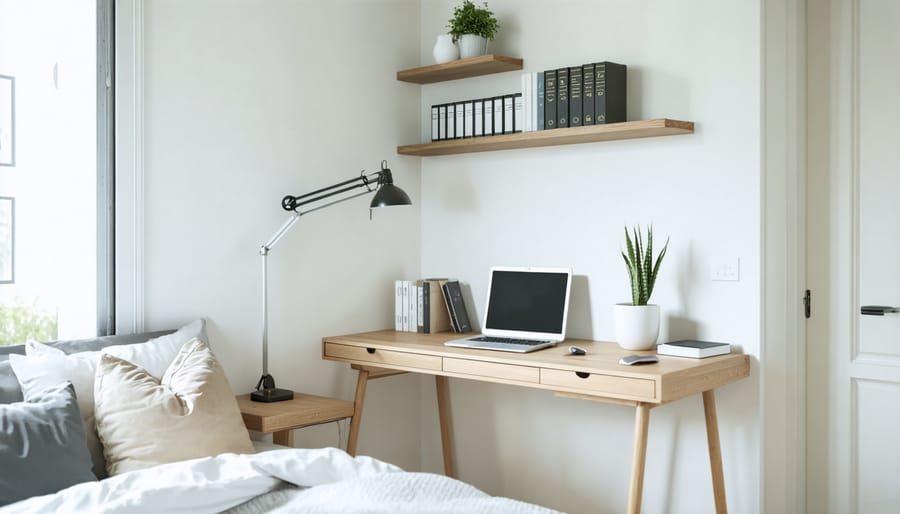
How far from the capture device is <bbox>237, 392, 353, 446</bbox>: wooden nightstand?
294 cm

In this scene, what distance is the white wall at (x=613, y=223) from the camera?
311 centimetres

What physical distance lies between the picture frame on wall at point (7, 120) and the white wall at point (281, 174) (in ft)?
1.42

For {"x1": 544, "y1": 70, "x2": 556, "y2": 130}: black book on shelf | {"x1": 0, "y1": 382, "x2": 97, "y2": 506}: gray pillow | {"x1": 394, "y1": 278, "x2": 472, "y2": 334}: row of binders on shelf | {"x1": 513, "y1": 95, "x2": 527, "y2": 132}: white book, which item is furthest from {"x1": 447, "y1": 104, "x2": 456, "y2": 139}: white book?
{"x1": 0, "y1": 382, "x2": 97, "y2": 506}: gray pillow

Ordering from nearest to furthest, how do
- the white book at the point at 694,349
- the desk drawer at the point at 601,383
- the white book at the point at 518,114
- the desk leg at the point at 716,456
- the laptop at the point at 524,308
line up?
the desk drawer at the point at 601,383 → the white book at the point at 694,349 → the desk leg at the point at 716,456 → the laptop at the point at 524,308 → the white book at the point at 518,114

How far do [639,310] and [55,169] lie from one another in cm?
209

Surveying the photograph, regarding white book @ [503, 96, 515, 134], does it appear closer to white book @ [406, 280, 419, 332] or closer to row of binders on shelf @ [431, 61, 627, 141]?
row of binders on shelf @ [431, 61, 627, 141]

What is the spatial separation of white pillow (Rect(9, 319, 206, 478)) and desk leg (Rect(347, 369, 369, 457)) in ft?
3.02

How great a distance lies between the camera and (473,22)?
12.1 ft

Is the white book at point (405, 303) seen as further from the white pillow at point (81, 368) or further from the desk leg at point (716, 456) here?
the desk leg at point (716, 456)

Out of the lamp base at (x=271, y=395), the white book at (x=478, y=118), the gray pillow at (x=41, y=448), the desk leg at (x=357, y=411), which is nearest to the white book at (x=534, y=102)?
the white book at (x=478, y=118)

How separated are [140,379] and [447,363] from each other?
3.83 feet

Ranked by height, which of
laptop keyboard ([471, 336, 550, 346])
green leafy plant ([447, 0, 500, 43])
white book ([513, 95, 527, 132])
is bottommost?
laptop keyboard ([471, 336, 550, 346])

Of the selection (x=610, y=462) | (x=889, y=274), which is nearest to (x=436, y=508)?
(x=610, y=462)

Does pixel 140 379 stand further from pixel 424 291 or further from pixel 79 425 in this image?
pixel 424 291
